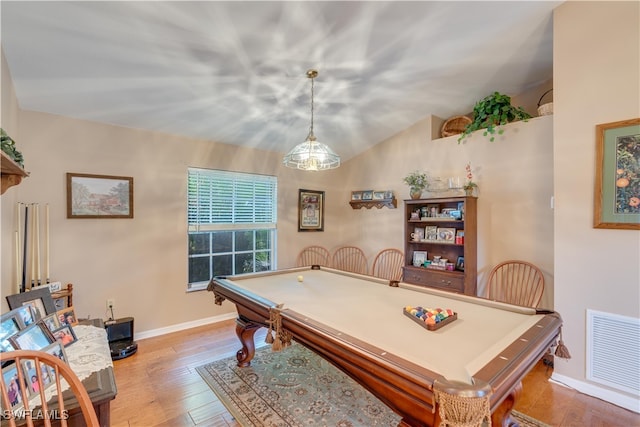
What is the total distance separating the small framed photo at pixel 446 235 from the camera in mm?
3438

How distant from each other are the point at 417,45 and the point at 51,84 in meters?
3.00

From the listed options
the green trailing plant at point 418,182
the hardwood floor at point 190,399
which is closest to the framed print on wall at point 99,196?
the hardwood floor at point 190,399

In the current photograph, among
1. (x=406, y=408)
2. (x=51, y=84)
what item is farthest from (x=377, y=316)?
(x=51, y=84)

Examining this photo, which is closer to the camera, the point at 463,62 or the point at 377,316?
the point at 377,316

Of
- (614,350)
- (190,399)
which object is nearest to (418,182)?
(614,350)

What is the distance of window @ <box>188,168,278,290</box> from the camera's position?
364cm

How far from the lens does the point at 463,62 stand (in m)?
2.76

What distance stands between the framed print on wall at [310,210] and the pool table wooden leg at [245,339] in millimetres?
2169

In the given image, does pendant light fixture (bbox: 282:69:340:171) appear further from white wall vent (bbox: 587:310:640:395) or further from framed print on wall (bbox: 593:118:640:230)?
white wall vent (bbox: 587:310:640:395)

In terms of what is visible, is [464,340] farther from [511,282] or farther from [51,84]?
[51,84]

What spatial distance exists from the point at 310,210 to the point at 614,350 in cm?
361

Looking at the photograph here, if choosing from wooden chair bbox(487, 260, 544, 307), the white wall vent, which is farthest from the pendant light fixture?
the white wall vent

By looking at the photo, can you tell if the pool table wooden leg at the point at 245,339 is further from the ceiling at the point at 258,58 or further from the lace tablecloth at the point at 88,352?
the ceiling at the point at 258,58

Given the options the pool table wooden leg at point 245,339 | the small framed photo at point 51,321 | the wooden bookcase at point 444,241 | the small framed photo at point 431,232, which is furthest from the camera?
the small framed photo at point 431,232
